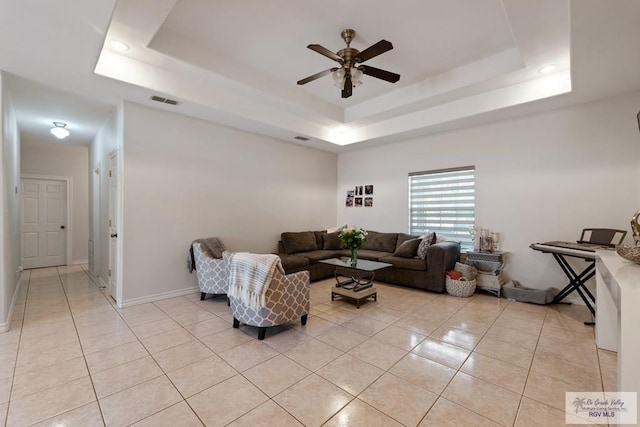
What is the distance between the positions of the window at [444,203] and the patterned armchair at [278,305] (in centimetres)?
322

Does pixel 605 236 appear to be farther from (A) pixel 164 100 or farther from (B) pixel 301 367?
(A) pixel 164 100

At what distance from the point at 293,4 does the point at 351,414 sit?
132 inches

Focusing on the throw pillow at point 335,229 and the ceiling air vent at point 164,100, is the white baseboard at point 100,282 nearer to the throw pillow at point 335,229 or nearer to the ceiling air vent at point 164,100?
the ceiling air vent at point 164,100

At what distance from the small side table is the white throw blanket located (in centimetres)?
318

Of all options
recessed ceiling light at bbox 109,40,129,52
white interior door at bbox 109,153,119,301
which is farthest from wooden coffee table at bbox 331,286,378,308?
recessed ceiling light at bbox 109,40,129,52

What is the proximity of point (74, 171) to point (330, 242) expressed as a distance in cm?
620

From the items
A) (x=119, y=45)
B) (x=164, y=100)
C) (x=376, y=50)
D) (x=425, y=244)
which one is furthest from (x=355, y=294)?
(x=119, y=45)

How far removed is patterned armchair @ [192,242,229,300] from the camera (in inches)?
150

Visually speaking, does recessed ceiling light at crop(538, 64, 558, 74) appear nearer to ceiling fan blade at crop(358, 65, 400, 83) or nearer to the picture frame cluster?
A: ceiling fan blade at crop(358, 65, 400, 83)

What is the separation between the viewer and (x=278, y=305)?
2828 millimetres

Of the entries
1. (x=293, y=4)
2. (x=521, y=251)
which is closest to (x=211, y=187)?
(x=293, y=4)

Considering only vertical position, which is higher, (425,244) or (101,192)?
(101,192)

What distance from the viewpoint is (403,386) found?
209 centimetres

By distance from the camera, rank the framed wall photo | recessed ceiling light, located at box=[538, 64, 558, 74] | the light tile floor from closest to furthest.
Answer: the light tile floor
recessed ceiling light, located at box=[538, 64, 558, 74]
the framed wall photo
